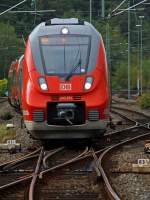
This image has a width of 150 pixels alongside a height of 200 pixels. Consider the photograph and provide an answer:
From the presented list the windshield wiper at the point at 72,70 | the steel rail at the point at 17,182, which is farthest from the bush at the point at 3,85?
the steel rail at the point at 17,182

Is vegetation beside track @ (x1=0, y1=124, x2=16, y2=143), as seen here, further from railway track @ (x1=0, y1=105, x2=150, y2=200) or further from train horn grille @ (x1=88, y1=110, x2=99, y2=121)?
train horn grille @ (x1=88, y1=110, x2=99, y2=121)

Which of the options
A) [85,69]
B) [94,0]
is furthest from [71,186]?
[94,0]

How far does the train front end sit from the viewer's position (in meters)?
13.4

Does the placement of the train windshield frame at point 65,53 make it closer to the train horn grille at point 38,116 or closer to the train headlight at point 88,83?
the train headlight at point 88,83

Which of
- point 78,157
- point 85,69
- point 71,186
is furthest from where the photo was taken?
point 85,69

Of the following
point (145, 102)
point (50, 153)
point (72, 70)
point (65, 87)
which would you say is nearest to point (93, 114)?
A: point (65, 87)

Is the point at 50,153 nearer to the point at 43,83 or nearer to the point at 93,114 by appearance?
the point at 93,114

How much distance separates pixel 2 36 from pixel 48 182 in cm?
7005

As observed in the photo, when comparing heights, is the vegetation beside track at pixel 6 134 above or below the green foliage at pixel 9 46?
above

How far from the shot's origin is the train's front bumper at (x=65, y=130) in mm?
13462

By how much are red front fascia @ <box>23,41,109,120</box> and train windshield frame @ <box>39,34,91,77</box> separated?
9.2 inches

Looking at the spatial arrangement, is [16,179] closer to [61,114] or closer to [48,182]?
[48,182]

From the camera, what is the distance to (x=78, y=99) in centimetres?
1348

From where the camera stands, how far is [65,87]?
44.5 feet
